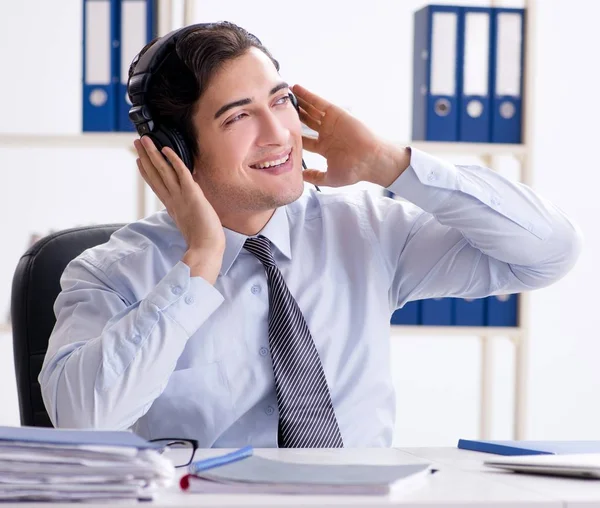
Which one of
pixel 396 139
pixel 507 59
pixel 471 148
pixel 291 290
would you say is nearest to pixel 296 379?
pixel 291 290

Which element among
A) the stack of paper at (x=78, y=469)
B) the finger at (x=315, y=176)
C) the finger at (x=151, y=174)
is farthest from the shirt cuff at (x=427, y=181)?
the stack of paper at (x=78, y=469)

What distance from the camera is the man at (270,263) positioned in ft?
4.91

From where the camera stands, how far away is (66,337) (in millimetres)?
1515

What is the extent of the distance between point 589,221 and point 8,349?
208 centimetres

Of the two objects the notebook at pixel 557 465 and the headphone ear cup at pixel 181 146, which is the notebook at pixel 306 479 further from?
the headphone ear cup at pixel 181 146

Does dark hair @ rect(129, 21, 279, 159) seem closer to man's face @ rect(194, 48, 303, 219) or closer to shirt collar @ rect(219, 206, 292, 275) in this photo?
man's face @ rect(194, 48, 303, 219)

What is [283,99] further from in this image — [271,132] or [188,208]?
[188,208]

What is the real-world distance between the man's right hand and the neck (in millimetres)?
117

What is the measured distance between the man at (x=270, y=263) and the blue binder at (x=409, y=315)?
883mm

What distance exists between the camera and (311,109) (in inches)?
72.3

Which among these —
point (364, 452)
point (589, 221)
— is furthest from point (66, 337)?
point (589, 221)

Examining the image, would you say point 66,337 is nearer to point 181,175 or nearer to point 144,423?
point 144,423

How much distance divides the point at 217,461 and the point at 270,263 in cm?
67

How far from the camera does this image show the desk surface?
84 cm
